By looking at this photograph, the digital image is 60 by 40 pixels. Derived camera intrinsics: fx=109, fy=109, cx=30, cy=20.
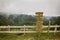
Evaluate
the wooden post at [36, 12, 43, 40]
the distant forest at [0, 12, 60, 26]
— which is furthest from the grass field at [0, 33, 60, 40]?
the distant forest at [0, 12, 60, 26]

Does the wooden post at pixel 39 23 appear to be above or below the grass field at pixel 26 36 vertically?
above

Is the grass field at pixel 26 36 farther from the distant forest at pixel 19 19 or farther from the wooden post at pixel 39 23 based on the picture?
the distant forest at pixel 19 19

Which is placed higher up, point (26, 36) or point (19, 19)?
point (19, 19)

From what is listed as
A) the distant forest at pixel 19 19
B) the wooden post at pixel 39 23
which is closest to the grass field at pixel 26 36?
the wooden post at pixel 39 23

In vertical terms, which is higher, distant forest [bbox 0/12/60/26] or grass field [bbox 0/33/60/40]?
distant forest [bbox 0/12/60/26]

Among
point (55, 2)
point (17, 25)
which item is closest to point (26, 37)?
point (17, 25)

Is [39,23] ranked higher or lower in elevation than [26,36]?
higher

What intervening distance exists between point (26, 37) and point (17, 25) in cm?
29

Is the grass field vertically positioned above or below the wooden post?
below

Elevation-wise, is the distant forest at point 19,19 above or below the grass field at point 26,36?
above

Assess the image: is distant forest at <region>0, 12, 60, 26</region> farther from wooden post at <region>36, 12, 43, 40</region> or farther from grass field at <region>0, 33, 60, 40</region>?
grass field at <region>0, 33, 60, 40</region>

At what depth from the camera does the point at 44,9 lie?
2123mm

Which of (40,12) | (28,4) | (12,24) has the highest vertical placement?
(28,4)

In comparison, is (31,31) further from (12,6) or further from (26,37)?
(12,6)
